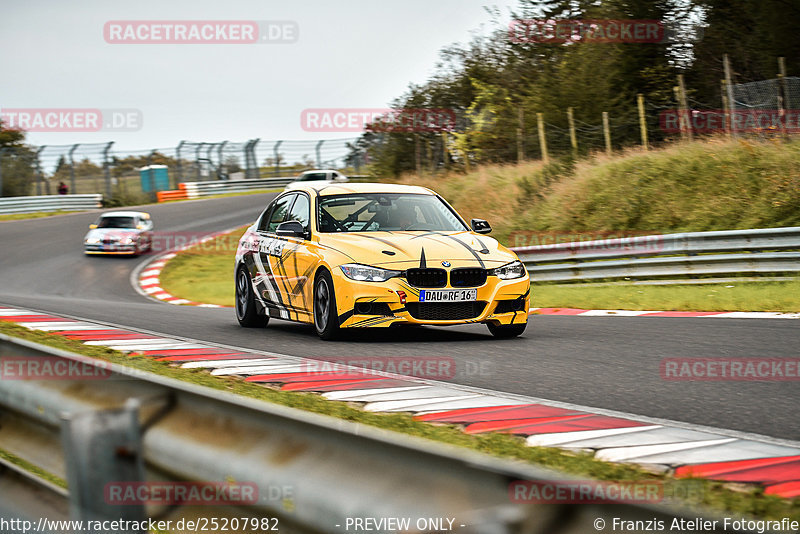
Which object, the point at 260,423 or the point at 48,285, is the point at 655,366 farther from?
the point at 48,285

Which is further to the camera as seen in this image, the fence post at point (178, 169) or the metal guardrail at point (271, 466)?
the fence post at point (178, 169)

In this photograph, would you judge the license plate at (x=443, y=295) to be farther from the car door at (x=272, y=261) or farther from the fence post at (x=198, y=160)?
the fence post at (x=198, y=160)

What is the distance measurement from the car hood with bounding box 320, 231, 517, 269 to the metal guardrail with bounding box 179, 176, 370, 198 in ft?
129

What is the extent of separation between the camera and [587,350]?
8.41m

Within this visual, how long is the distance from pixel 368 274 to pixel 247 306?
2.82m

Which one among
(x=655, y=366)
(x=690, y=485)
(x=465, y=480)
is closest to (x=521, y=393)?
(x=655, y=366)

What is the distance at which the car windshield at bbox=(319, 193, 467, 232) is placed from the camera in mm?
10344

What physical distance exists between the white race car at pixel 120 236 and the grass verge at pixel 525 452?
72.9 ft

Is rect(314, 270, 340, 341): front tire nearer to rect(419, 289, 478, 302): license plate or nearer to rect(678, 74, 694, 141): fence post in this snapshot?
rect(419, 289, 478, 302): license plate

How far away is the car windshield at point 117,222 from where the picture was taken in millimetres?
29953

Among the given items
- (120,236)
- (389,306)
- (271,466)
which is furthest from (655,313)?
(120,236)

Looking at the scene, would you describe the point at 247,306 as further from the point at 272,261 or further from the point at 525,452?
the point at 525,452

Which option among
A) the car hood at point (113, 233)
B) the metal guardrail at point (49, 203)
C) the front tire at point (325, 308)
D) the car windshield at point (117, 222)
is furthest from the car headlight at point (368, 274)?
the metal guardrail at point (49, 203)

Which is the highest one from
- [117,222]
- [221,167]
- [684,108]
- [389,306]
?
[221,167]
